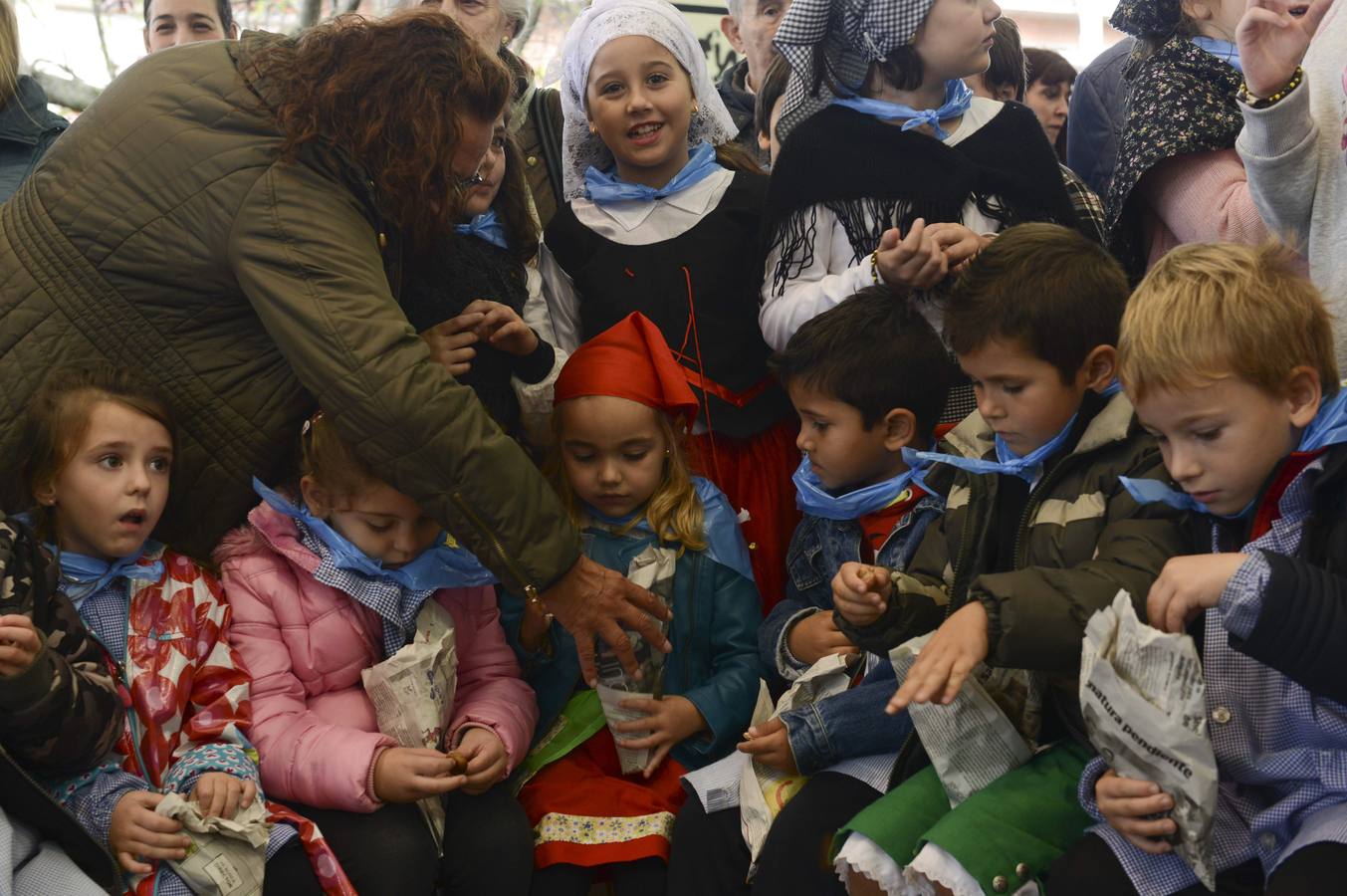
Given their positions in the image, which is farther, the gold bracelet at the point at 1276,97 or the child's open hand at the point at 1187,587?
the gold bracelet at the point at 1276,97

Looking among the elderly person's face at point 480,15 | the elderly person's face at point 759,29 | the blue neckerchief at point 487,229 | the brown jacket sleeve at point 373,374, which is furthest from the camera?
the elderly person's face at point 759,29

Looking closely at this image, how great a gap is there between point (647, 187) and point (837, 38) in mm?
620

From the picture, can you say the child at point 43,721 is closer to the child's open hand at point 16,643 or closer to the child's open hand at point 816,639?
the child's open hand at point 16,643

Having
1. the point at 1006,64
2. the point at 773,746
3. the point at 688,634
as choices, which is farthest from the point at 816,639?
the point at 1006,64

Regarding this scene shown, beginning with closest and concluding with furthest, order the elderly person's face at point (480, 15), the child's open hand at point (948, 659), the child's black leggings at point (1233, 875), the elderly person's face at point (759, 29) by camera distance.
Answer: the child's black leggings at point (1233, 875) → the child's open hand at point (948, 659) → the elderly person's face at point (480, 15) → the elderly person's face at point (759, 29)

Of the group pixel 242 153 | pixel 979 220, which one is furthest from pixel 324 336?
pixel 979 220

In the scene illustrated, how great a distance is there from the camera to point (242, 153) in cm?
259

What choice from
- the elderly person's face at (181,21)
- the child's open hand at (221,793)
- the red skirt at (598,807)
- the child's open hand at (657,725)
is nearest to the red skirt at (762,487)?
the child's open hand at (657,725)

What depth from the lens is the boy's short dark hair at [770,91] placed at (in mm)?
3777

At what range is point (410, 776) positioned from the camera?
267 cm

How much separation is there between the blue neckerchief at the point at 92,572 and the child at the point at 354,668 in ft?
0.66

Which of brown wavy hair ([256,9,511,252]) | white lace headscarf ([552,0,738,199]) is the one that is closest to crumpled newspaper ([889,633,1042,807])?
brown wavy hair ([256,9,511,252])

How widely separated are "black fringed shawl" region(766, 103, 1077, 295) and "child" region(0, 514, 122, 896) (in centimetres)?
171

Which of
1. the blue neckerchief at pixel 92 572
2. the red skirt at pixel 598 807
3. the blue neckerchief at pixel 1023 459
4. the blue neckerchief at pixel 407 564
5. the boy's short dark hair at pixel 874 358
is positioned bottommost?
the red skirt at pixel 598 807
